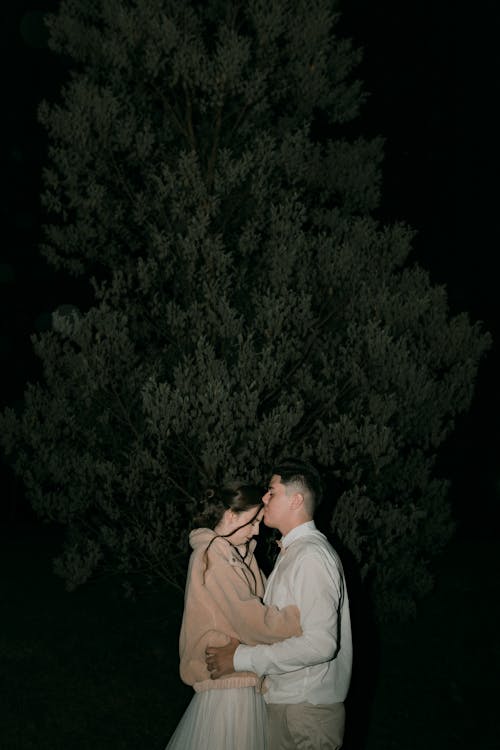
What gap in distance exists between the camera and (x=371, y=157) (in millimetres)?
9500

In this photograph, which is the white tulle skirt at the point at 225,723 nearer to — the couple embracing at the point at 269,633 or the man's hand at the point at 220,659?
the couple embracing at the point at 269,633

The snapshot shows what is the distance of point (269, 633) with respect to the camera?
322 cm

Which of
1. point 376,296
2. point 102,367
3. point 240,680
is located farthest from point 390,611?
point 240,680

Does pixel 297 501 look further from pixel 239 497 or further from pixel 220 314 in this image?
pixel 220 314

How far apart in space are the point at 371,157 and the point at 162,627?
275 inches

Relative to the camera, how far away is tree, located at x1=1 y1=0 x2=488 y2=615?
706 cm

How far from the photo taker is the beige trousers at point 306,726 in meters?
3.35

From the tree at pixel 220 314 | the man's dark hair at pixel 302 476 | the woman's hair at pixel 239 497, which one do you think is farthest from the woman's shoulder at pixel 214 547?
the tree at pixel 220 314

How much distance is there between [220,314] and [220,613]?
13.9ft

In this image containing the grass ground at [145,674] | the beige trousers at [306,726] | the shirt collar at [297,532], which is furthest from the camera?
the grass ground at [145,674]

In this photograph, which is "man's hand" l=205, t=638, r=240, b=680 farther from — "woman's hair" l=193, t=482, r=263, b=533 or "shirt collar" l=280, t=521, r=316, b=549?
"woman's hair" l=193, t=482, r=263, b=533

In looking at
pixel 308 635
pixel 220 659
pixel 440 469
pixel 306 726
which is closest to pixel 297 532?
pixel 308 635

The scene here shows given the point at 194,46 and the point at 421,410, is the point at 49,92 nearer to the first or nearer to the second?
the point at 194,46

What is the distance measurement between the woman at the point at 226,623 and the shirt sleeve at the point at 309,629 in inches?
2.6
